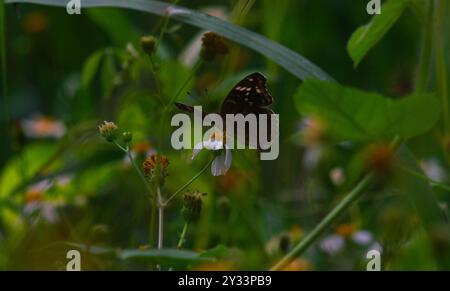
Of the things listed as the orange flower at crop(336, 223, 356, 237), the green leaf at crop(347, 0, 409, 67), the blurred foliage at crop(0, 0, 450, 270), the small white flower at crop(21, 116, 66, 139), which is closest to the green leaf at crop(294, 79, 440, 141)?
the blurred foliage at crop(0, 0, 450, 270)

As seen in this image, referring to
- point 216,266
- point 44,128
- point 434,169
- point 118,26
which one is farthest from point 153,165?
point 44,128

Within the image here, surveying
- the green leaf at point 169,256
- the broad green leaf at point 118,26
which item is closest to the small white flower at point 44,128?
the broad green leaf at point 118,26

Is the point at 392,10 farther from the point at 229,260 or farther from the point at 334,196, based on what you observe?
the point at 334,196

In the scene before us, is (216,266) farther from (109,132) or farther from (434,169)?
(434,169)

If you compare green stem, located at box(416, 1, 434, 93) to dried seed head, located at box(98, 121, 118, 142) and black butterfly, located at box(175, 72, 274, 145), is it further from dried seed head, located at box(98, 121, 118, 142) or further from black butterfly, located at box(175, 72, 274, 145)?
dried seed head, located at box(98, 121, 118, 142)

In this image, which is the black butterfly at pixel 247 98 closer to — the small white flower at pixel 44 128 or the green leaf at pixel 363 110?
the green leaf at pixel 363 110
